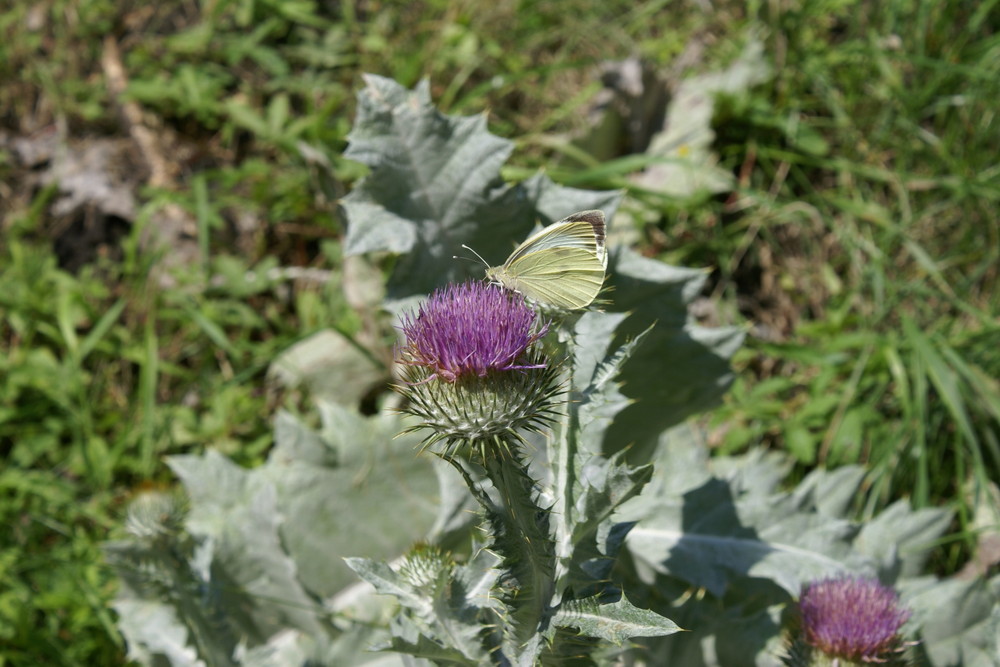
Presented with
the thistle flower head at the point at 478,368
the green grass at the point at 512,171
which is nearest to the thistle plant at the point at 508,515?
the thistle flower head at the point at 478,368

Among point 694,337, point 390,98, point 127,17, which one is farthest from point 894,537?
point 127,17

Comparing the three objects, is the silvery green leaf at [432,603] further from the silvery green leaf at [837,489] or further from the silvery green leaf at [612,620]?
the silvery green leaf at [837,489]

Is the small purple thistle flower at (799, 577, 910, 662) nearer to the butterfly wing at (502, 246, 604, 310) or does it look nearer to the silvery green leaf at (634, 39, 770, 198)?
the butterfly wing at (502, 246, 604, 310)

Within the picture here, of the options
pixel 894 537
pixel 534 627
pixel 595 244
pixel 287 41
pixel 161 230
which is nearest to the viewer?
pixel 595 244

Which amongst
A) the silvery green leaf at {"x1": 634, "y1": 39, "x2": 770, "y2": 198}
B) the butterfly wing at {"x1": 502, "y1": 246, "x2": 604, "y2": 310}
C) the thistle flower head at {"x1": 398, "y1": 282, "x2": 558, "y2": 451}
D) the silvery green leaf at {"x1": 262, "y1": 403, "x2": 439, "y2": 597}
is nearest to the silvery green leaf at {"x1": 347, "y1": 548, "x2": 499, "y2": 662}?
the thistle flower head at {"x1": 398, "y1": 282, "x2": 558, "y2": 451}

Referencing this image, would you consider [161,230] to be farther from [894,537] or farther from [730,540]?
[894,537]

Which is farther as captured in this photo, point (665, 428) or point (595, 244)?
point (665, 428)
